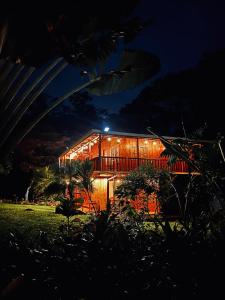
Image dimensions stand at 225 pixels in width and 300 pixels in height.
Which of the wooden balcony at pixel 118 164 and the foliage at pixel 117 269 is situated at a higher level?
the wooden balcony at pixel 118 164

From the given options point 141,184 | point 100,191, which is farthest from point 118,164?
point 141,184

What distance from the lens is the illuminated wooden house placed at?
16531mm

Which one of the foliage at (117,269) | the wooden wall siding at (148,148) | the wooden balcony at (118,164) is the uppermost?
the wooden wall siding at (148,148)

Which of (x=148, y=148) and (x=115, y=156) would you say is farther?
(x=148, y=148)

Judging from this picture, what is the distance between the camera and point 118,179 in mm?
18266

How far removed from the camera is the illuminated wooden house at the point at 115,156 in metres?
16.5

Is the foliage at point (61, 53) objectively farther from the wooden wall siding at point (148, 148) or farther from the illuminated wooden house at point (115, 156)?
the wooden wall siding at point (148, 148)

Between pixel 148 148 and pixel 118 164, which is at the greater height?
pixel 148 148

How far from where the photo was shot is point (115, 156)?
1895 centimetres

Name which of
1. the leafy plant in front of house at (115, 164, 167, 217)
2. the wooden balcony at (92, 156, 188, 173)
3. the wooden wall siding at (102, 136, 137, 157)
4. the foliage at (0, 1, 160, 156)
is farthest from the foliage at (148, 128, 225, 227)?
the wooden wall siding at (102, 136, 137, 157)

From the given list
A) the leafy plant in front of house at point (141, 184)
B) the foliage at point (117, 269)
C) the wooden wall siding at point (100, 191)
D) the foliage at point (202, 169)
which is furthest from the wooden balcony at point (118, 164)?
the foliage at point (117, 269)

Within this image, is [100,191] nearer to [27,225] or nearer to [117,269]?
[27,225]

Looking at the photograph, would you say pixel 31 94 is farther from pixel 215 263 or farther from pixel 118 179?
pixel 118 179

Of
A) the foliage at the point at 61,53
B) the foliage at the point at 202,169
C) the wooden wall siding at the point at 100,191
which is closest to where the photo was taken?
the foliage at the point at 61,53
